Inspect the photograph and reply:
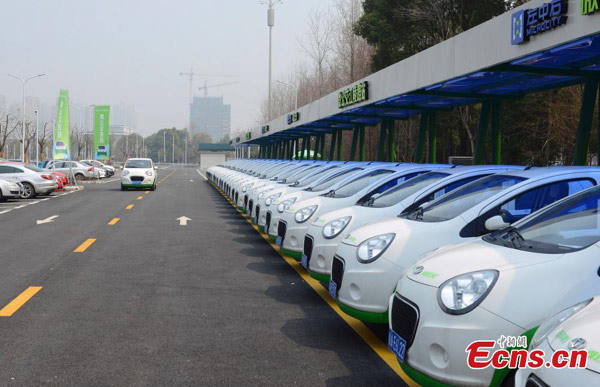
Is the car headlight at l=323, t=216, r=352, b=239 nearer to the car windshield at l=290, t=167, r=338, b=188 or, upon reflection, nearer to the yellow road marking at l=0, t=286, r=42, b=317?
A: the yellow road marking at l=0, t=286, r=42, b=317

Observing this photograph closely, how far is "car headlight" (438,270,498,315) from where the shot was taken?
3748 mm

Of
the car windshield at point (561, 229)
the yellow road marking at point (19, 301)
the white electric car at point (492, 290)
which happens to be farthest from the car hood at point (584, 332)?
the yellow road marking at point (19, 301)

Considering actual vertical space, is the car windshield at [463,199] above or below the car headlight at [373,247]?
above

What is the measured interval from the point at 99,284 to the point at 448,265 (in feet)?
16.8

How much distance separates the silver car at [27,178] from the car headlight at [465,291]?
23.2m

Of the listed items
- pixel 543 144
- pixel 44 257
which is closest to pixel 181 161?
pixel 543 144

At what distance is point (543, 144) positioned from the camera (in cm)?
3253

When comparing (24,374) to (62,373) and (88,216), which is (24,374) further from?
(88,216)

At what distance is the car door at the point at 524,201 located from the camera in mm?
5179

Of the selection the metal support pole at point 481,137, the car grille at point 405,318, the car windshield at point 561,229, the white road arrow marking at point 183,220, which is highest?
the metal support pole at point 481,137

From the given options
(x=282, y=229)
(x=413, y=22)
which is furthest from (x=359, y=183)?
(x=413, y=22)

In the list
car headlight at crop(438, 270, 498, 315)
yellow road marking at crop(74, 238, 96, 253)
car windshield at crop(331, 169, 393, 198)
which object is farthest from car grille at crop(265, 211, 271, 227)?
car headlight at crop(438, 270, 498, 315)

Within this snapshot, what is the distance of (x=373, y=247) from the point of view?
18.8 ft

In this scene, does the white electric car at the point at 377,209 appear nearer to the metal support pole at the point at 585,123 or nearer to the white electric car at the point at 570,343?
the white electric car at the point at 570,343
